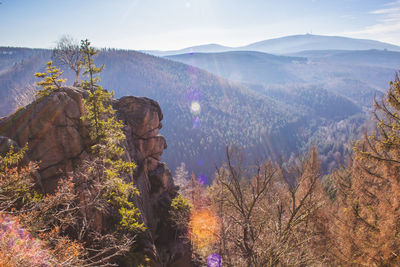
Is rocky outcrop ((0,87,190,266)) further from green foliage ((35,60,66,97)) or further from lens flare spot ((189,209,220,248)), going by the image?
lens flare spot ((189,209,220,248))

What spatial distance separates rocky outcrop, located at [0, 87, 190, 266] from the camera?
37.7 ft

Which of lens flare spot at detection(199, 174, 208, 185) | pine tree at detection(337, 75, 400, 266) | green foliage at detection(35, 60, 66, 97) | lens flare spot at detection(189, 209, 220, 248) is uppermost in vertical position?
green foliage at detection(35, 60, 66, 97)

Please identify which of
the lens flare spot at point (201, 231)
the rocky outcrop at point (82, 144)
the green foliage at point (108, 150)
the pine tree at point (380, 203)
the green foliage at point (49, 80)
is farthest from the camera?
the lens flare spot at point (201, 231)

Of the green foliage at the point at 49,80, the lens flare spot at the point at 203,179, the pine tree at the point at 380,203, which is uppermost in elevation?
the green foliage at the point at 49,80

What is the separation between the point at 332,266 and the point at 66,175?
19026 millimetres

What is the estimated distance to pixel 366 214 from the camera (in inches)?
506

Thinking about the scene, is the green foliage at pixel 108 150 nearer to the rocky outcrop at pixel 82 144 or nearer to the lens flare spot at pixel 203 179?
the rocky outcrop at pixel 82 144

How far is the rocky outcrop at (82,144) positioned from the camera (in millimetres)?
11484

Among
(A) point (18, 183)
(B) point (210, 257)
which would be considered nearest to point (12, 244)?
(A) point (18, 183)

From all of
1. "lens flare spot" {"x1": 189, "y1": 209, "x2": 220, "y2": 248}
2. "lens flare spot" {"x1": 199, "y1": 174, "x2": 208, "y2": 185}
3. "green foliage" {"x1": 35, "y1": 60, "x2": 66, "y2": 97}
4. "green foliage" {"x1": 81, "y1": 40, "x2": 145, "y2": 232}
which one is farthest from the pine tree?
"lens flare spot" {"x1": 199, "y1": 174, "x2": 208, "y2": 185}

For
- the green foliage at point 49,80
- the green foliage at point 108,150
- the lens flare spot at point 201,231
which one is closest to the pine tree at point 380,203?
the lens flare spot at point 201,231

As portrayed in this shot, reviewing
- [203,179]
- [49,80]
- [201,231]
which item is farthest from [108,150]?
[203,179]

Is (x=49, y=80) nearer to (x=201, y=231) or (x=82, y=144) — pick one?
(x=82, y=144)

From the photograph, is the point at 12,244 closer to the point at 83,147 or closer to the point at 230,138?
the point at 83,147
